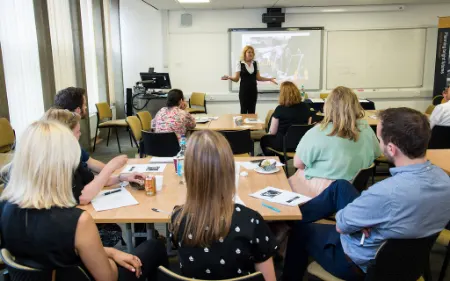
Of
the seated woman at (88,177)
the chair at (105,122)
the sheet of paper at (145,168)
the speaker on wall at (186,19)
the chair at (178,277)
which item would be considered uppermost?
the speaker on wall at (186,19)

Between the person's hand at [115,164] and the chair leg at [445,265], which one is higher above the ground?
the person's hand at [115,164]

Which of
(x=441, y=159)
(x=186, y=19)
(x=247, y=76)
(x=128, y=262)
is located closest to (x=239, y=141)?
(x=441, y=159)

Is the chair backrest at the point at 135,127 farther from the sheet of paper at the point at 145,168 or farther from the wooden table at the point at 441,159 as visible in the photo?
the wooden table at the point at 441,159

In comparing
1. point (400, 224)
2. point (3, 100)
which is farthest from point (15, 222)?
point (3, 100)

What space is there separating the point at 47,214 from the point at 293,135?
306 centimetres

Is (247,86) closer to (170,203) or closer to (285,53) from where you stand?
(285,53)

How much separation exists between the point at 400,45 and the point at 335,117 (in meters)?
6.35

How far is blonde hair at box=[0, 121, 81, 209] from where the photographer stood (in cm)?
141

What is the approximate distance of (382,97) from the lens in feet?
26.7

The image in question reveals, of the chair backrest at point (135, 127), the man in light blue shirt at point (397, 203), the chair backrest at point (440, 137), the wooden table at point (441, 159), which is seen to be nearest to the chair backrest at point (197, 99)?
the chair backrest at point (135, 127)

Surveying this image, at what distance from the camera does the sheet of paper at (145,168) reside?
2.63 metres

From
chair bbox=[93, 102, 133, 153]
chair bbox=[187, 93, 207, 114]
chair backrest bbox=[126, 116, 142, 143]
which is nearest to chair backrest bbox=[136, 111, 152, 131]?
chair backrest bbox=[126, 116, 142, 143]

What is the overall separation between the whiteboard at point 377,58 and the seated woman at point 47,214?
24.3ft

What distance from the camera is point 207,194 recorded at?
1.40 meters
